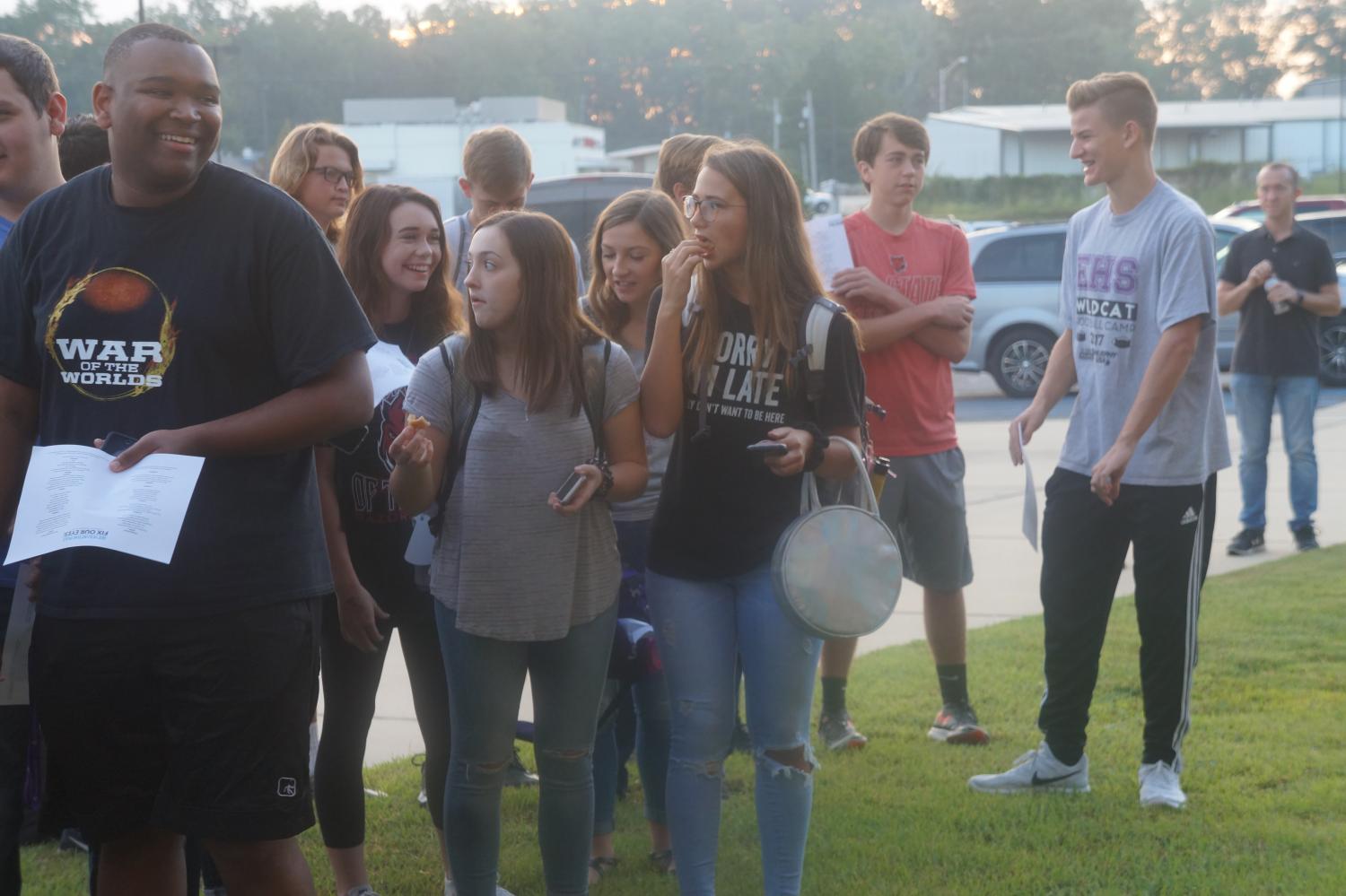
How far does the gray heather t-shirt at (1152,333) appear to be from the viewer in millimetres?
4301

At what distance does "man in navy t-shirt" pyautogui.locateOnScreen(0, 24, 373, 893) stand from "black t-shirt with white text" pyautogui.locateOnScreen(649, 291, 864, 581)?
96 cm

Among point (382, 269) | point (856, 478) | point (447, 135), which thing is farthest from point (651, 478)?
point (447, 135)

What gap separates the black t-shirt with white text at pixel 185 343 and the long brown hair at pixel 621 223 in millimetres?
Answer: 1465

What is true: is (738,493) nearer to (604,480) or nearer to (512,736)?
(604,480)

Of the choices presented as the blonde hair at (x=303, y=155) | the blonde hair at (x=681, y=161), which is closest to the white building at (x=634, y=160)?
the blonde hair at (x=681, y=161)

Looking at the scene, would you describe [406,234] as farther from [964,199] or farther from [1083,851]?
[964,199]

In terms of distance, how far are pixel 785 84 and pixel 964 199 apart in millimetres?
53886

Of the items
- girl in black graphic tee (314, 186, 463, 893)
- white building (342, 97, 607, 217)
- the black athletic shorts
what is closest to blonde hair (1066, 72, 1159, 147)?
girl in black graphic tee (314, 186, 463, 893)

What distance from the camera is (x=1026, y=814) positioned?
14.7 feet

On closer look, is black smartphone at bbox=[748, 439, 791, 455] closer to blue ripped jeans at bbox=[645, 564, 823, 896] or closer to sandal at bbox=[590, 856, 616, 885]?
blue ripped jeans at bbox=[645, 564, 823, 896]

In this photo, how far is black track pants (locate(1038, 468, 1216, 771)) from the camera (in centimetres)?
445

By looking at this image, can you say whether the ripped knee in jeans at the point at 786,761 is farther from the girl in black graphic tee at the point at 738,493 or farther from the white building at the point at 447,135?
the white building at the point at 447,135

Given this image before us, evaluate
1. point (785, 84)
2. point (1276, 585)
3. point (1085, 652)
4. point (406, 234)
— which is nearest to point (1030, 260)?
point (1276, 585)

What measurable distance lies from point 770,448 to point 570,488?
45 centimetres
